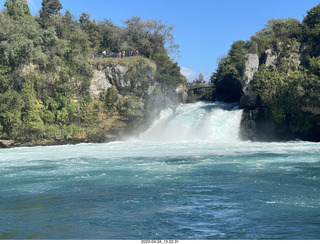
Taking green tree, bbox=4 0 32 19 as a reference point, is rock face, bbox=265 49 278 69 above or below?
below

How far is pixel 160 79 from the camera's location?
157 ft

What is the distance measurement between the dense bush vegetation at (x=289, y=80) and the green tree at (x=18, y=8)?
25791 millimetres

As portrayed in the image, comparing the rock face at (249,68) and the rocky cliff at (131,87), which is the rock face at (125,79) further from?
the rock face at (249,68)

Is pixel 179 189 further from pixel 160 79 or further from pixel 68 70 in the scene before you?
pixel 160 79

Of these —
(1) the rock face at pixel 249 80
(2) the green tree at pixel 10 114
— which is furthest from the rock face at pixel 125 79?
(1) the rock face at pixel 249 80

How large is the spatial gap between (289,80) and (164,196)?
25.9 metres

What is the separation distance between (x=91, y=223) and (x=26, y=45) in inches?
1208

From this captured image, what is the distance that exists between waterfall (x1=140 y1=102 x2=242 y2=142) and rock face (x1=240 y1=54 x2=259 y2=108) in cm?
130

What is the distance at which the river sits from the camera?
10016mm

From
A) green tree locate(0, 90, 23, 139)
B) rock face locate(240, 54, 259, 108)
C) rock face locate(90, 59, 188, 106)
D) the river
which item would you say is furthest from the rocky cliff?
the river

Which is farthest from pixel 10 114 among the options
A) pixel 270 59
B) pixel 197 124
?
pixel 270 59

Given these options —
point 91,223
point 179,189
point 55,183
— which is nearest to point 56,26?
point 55,183

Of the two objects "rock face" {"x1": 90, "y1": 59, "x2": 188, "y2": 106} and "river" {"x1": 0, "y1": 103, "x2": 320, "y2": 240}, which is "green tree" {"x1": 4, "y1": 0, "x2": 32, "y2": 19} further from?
"river" {"x1": 0, "y1": 103, "x2": 320, "y2": 240}

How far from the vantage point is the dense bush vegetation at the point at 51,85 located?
122ft
